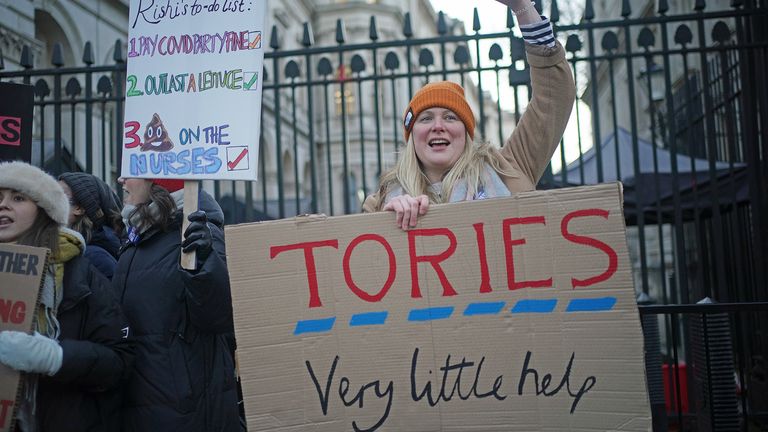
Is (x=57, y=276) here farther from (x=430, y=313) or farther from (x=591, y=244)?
(x=591, y=244)

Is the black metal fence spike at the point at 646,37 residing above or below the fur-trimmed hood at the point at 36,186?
above

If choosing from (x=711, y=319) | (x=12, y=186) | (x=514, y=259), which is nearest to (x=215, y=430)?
(x=12, y=186)

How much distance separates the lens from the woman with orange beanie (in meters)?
2.41

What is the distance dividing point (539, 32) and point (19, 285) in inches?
82.2

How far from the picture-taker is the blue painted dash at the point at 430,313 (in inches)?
82.2

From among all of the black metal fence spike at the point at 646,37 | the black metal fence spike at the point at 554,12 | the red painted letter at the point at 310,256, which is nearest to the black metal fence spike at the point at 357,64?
the black metal fence spike at the point at 554,12

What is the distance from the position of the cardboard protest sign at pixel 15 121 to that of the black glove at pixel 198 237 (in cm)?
176

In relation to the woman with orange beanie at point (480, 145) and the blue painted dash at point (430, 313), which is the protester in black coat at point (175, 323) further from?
the blue painted dash at point (430, 313)

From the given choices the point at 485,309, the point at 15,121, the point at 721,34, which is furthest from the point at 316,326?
the point at 721,34

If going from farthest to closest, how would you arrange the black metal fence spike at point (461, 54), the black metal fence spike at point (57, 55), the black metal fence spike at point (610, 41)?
the black metal fence spike at point (57, 55)
the black metal fence spike at point (461, 54)
the black metal fence spike at point (610, 41)

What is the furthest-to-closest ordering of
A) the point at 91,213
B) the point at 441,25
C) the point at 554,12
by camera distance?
the point at 441,25 < the point at 554,12 < the point at 91,213

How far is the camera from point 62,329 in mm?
2428

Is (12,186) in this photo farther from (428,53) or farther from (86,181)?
(428,53)

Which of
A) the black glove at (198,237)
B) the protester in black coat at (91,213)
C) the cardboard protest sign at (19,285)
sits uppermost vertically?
the protester in black coat at (91,213)
